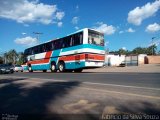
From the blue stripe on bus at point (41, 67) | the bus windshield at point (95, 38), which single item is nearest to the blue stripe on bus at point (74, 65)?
the bus windshield at point (95, 38)

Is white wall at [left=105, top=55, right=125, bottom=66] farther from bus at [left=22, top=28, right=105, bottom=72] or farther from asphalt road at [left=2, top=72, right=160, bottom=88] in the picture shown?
asphalt road at [left=2, top=72, right=160, bottom=88]

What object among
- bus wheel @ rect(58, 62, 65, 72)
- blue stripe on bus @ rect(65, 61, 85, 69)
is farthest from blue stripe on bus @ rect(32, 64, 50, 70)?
blue stripe on bus @ rect(65, 61, 85, 69)

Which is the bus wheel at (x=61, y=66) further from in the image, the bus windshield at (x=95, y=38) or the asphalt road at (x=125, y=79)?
the asphalt road at (x=125, y=79)

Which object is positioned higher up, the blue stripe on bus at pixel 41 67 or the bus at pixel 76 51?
the bus at pixel 76 51

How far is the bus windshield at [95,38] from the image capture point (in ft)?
69.5

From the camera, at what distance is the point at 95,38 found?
21.9 m

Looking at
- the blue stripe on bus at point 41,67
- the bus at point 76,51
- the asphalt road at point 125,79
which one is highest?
the bus at point 76,51

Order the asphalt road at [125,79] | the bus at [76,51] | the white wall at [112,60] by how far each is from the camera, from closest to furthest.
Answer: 1. the asphalt road at [125,79]
2. the bus at [76,51]
3. the white wall at [112,60]

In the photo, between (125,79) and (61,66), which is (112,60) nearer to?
(61,66)

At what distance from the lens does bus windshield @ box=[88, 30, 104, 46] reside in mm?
21172

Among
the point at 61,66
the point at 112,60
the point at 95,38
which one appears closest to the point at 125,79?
the point at 95,38

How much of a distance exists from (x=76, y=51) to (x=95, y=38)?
2.15 m

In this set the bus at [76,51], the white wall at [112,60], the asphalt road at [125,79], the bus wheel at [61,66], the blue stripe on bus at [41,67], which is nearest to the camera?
the asphalt road at [125,79]

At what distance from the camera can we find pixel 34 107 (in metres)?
6.17
